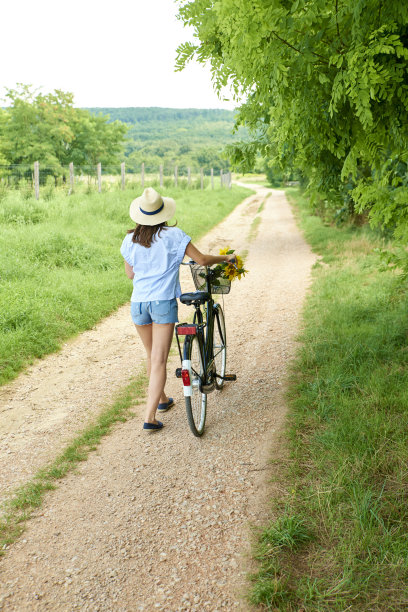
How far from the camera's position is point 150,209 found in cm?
429

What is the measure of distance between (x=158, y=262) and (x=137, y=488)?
186cm

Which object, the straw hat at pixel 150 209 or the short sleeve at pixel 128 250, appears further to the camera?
the short sleeve at pixel 128 250

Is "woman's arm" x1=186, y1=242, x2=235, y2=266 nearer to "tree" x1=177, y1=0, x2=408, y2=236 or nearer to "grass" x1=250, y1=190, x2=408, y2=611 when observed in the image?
"tree" x1=177, y1=0, x2=408, y2=236

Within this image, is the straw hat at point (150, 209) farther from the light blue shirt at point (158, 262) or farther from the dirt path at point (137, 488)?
the dirt path at point (137, 488)

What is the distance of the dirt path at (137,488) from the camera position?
2898mm

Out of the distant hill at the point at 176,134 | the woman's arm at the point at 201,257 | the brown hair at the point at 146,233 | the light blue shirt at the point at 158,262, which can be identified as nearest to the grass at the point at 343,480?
the woman's arm at the point at 201,257

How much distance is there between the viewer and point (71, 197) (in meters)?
17.7

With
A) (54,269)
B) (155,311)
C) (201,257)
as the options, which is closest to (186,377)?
(155,311)

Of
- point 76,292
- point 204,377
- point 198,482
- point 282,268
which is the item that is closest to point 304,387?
point 204,377

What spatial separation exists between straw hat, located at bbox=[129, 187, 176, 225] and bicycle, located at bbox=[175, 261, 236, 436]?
65cm

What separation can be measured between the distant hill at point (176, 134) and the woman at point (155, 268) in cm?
6663

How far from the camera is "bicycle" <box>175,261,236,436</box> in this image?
14.1 ft

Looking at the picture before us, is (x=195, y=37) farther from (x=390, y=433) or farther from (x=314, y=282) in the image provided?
(x=314, y=282)

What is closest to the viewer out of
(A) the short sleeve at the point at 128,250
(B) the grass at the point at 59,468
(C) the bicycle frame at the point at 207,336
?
(B) the grass at the point at 59,468
